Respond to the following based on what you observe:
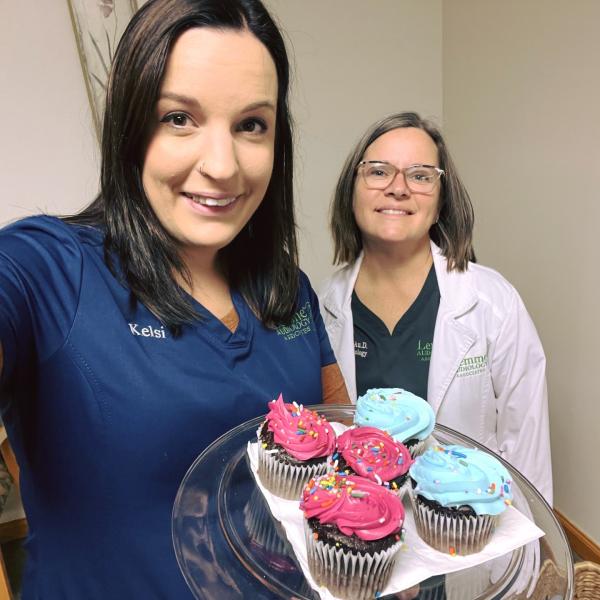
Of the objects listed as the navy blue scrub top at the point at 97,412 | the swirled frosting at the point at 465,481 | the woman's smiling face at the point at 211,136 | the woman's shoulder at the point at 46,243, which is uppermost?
the woman's smiling face at the point at 211,136

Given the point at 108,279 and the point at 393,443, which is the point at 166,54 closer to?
the point at 108,279

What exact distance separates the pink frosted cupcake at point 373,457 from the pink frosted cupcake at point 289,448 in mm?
53

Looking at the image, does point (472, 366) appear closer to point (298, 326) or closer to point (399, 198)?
point (399, 198)

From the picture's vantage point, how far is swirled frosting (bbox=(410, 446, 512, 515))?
1006 millimetres

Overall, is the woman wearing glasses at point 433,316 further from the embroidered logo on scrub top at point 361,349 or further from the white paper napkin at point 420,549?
the white paper napkin at point 420,549

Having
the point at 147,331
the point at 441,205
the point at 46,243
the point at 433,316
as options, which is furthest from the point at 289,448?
the point at 441,205

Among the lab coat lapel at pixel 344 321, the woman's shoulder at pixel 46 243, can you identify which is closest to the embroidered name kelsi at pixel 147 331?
the woman's shoulder at pixel 46 243

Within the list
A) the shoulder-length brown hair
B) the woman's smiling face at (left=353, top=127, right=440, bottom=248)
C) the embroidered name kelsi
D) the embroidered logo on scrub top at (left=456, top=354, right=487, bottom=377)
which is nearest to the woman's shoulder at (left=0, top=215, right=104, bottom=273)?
the embroidered name kelsi

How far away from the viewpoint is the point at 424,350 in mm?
1868

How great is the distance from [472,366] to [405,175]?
0.75 metres

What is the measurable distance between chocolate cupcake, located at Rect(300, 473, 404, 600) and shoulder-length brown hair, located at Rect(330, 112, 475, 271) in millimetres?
1217

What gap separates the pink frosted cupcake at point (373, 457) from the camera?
42.8 inches

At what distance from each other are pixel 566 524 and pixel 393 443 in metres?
2.01

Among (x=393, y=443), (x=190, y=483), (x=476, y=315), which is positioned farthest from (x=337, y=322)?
(x=190, y=483)
